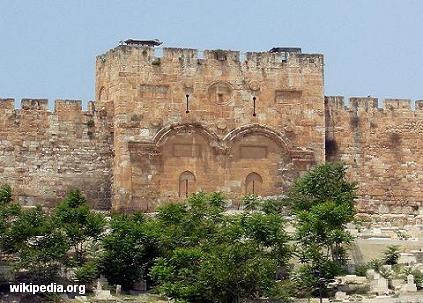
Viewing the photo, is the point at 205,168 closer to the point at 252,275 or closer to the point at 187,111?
the point at 187,111

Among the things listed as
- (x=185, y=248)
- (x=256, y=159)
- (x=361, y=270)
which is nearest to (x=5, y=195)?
(x=185, y=248)

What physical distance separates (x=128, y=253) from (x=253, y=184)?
9.03m

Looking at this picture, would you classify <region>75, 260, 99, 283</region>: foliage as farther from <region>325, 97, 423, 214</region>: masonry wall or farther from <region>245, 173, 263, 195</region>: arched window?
<region>325, 97, 423, 214</region>: masonry wall

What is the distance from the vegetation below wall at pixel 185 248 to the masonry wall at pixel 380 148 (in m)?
7.22

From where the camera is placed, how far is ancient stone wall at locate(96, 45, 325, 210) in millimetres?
51406

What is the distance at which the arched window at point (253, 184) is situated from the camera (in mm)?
52188

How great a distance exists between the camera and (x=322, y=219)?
149 feet

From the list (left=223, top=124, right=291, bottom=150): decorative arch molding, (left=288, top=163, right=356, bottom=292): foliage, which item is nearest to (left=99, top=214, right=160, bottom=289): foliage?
(left=288, top=163, right=356, bottom=292): foliage

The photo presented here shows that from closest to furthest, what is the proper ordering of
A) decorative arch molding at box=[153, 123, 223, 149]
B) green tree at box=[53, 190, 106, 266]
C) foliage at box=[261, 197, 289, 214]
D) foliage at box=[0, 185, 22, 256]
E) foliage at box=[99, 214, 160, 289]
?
foliage at box=[99, 214, 160, 289] < foliage at box=[0, 185, 22, 256] < green tree at box=[53, 190, 106, 266] < foliage at box=[261, 197, 289, 214] < decorative arch molding at box=[153, 123, 223, 149]

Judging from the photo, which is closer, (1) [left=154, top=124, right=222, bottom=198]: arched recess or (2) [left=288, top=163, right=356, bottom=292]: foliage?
(2) [left=288, top=163, right=356, bottom=292]: foliage

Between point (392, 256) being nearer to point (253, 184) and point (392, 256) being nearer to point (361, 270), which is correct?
point (361, 270)

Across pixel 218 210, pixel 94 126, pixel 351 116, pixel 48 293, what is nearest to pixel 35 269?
pixel 48 293

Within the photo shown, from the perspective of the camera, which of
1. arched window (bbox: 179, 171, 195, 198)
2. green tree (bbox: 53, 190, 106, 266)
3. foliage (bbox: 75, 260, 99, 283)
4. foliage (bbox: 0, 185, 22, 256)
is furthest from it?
arched window (bbox: 179, 171, 195, 198)

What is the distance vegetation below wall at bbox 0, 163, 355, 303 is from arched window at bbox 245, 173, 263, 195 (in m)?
4.48
